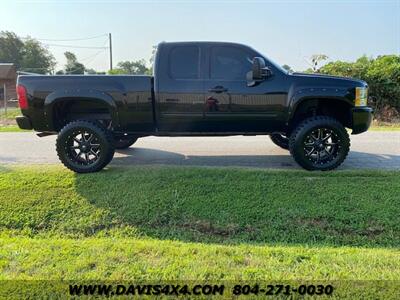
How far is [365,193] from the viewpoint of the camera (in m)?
4.70

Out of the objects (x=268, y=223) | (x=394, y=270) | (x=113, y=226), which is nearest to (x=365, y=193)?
(x=268, y=223)

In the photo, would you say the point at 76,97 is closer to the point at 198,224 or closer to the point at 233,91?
the point at 233,91

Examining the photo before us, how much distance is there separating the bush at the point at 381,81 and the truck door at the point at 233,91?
10661 millimetres

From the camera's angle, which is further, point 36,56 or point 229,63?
point 36,56

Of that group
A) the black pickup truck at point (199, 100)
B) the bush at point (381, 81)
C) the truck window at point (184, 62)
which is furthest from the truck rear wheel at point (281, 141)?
the bush at point (381, 81)

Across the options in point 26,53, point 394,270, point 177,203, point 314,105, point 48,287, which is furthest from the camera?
point 26,53

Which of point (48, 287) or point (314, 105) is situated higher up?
point (314, 105)

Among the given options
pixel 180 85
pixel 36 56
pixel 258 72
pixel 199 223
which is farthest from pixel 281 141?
pixel 36 56

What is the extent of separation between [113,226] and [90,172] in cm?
153

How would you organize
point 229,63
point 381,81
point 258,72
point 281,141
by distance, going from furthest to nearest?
point 381,81, point 281,141, point 229,63, point 258,72

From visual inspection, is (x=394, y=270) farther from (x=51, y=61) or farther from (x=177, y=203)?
(x=51, y=61)

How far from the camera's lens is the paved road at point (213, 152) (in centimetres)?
647

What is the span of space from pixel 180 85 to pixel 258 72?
1154 millimetres

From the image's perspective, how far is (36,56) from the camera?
65062 millimetres
